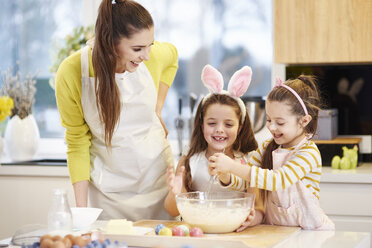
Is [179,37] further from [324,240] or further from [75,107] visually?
[324,240]

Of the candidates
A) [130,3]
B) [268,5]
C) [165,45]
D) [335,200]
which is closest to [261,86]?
[268,5]

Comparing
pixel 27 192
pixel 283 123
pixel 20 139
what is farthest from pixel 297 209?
A: pixel 20 139

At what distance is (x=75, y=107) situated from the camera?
2.00m

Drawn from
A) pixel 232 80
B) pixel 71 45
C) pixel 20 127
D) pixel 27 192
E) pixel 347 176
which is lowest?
pixel 27 192

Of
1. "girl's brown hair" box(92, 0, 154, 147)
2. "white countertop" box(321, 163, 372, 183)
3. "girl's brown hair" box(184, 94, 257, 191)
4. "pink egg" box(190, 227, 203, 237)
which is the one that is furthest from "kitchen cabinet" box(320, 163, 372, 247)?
"pink egg" box(190, 227, 203, 237)

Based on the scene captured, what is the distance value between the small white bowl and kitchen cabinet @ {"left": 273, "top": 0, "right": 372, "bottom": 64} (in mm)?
1756

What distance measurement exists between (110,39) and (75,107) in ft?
0.95

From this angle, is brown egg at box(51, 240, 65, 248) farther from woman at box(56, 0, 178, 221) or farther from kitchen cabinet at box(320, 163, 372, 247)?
kitchen cabinet at box(320, 163, 372, 247)

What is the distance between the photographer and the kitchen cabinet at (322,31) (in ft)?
9.69

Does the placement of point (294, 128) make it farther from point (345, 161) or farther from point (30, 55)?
point (30, 55)

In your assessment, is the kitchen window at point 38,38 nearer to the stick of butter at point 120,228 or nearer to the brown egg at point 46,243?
the stick of butter at point 120,228

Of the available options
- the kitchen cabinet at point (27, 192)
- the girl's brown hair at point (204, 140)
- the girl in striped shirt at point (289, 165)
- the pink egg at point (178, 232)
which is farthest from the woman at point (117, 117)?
the kitchen cabinet at point (27, 192)

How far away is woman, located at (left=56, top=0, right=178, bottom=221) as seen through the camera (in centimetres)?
189

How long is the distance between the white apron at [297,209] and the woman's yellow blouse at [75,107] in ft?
2.30
